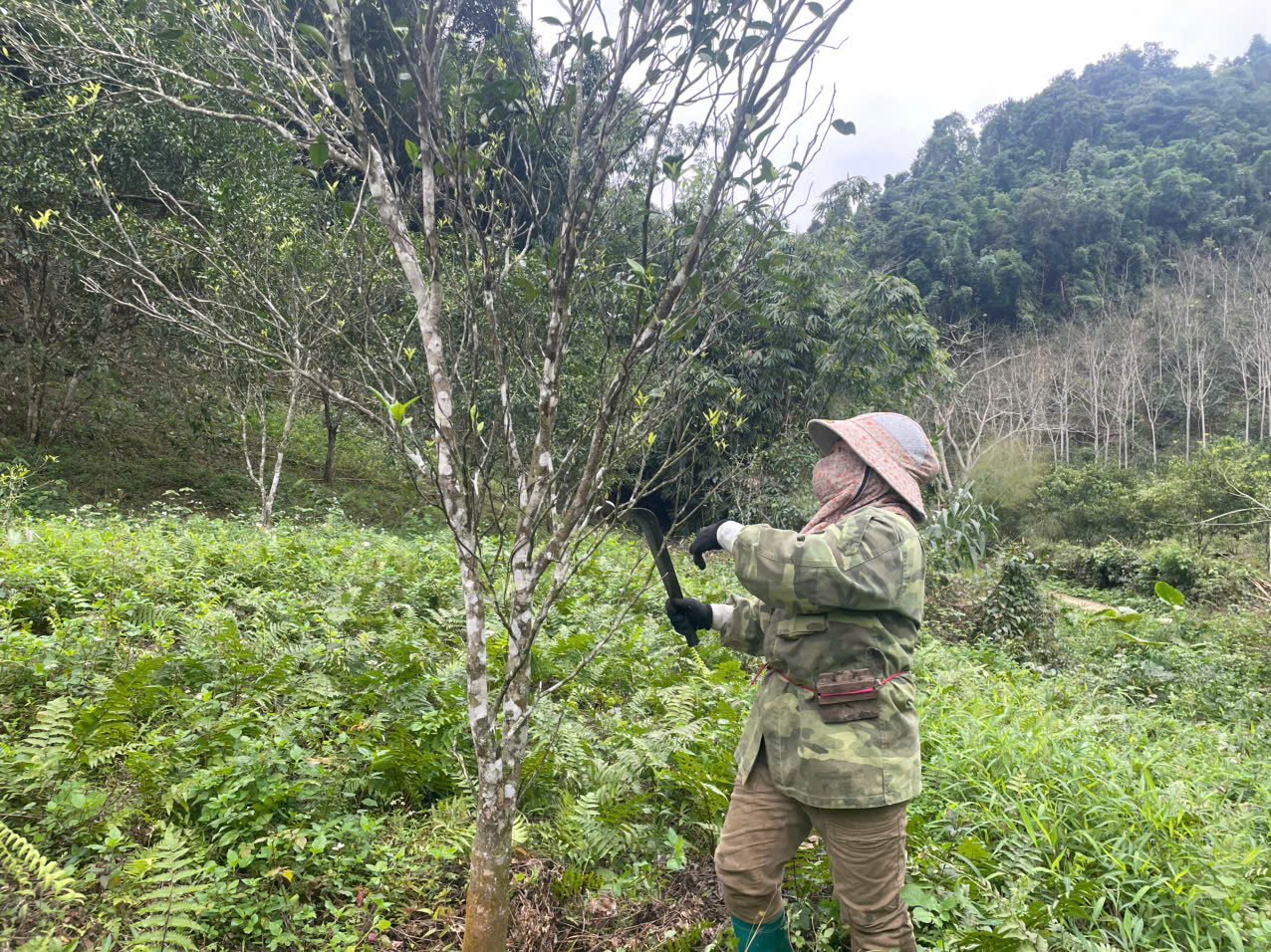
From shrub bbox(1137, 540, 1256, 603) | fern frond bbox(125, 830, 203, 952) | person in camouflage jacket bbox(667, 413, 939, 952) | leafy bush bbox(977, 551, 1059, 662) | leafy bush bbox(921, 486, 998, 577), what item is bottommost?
shrub bbox(1137, 540, 1256, 603)

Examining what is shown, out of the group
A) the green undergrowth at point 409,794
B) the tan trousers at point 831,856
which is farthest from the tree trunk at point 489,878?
the tan trousers at point 831,856

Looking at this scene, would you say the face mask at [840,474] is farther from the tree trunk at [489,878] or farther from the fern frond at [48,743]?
the fern frond at [48,743]

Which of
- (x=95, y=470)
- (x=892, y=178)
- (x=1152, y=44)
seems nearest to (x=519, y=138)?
(x=95, y=470)

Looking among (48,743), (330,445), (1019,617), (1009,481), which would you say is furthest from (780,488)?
(1009,481)

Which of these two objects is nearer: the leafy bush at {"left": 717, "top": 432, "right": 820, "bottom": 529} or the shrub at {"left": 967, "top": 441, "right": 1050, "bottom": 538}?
the leafy bush at {"left": 717, "top": 432, "right": 820, "bottom": 529}

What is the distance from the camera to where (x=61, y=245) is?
989cm

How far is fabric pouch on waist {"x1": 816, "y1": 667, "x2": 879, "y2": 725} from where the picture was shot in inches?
79.5

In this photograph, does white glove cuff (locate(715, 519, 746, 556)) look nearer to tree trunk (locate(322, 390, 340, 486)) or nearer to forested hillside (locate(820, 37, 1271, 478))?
tree trunk (locate(322, 390, 340, 486))

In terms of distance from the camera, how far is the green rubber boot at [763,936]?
7.22 feet

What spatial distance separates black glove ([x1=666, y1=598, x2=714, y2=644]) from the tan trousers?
1.59ft

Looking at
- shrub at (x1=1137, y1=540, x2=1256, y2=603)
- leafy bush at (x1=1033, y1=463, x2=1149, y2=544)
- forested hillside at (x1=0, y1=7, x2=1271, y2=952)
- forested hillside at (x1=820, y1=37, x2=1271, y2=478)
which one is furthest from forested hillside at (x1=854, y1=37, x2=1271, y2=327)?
forested hillside at (x1=0, y1=7, x2=1271, y2=952)

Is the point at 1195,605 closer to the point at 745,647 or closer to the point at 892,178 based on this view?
the point at 745,647

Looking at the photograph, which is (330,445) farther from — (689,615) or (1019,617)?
(689,615)

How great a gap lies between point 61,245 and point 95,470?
12.2ft
